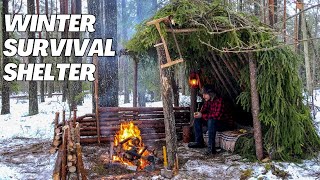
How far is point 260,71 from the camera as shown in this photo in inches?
270

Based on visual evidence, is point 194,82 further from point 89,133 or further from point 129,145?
point 89,133

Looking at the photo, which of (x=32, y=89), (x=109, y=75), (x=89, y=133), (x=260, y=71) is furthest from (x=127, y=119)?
(x=32, y=89)

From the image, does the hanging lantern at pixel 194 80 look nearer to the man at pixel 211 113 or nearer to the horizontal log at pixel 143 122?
the man at pixel 211 113

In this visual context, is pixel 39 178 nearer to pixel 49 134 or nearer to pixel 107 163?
pixel 107 163

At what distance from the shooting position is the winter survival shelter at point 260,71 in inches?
254

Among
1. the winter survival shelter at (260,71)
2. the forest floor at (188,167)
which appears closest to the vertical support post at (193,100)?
the forest floor at (188,167)

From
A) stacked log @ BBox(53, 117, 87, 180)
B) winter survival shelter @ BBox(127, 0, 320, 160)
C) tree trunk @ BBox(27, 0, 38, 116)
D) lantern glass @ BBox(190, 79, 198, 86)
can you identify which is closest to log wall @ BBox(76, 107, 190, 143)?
lantern glass @ BBox(190, 79, 198, 86)

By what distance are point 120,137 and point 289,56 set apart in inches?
185

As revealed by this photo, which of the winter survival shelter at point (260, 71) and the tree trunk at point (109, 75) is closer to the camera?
the winter survival shelter at point (260, 71)

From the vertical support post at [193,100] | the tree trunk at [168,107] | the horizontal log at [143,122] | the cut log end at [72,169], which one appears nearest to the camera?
the cut log end at [72,169]

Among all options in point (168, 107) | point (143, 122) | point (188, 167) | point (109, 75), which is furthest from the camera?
point (109, 75)

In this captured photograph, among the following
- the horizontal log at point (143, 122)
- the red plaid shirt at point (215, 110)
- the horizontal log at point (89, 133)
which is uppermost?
the red plaid shirt at point (215, 110)

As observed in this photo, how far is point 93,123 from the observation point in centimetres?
951

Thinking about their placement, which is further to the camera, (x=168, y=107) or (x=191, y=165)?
(x=191, y=165)
